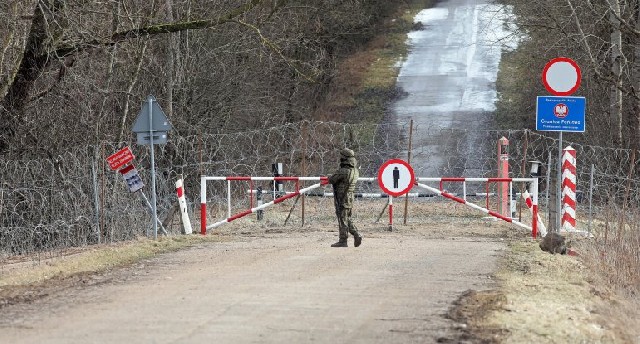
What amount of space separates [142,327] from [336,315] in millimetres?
1756

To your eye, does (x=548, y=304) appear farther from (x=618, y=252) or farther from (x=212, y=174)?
(x=212, y=174)

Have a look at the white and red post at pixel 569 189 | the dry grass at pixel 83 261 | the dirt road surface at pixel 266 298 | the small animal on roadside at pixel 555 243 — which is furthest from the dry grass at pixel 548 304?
the dry grass at pixel 83 261

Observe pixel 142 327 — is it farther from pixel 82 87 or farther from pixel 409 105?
pixel 409 105

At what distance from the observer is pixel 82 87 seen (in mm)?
23875

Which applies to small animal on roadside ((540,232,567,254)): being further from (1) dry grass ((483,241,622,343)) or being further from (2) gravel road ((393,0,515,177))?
(2) gravel road ((393,0,515,177))

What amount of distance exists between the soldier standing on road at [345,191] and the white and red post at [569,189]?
4.38 meters

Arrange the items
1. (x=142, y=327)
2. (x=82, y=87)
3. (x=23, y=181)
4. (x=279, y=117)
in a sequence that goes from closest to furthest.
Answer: (x=142, y=327) < (x=23, y=181) < (x=82, y=87) < (x=279, y=117)

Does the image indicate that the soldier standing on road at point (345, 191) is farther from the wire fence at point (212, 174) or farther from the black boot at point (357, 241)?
the wire fence at point (212, 174)

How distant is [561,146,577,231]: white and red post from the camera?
19.5 metres

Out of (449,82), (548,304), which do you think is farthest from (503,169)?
(449,82)

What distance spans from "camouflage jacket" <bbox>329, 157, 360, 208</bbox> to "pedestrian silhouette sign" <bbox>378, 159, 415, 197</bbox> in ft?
9.88

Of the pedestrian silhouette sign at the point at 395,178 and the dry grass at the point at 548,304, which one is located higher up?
the pedestrian silhouette sign at the point at 395,178

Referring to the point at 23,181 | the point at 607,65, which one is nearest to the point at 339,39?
the point at 607,65

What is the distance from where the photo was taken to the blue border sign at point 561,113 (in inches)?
653
